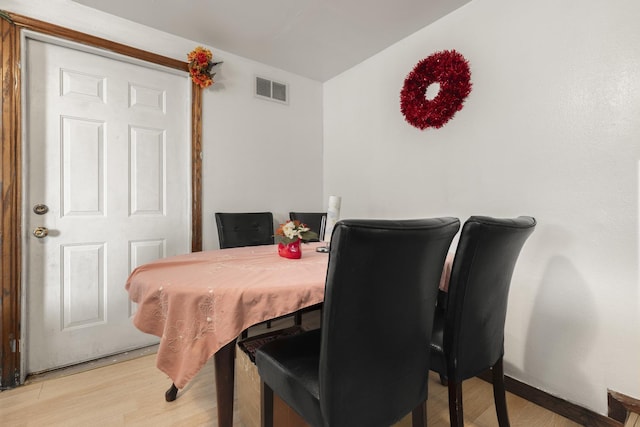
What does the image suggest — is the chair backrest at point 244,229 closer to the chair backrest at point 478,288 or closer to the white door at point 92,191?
the white door at point 92,191

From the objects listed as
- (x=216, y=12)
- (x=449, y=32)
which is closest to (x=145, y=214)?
(x=216, y=12)

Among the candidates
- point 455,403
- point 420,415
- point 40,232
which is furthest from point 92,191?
point 455,403

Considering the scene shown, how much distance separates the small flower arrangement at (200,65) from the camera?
2.33 meters

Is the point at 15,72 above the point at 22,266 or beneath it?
above

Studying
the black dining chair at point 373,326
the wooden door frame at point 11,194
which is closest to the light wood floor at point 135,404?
the wooden door frame at point 11,194

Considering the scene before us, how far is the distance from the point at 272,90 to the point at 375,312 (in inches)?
105

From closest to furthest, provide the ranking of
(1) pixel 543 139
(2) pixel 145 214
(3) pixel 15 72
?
(1) pixel 543 139
(3) pixel 15 72
(2) pixel 145 214

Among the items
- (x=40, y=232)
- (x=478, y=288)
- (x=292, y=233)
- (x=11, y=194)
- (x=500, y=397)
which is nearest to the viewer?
(x=478, y=288)

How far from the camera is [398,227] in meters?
0.71

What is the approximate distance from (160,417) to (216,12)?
2.52 meters

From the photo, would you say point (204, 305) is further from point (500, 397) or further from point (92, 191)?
point (92, 191)

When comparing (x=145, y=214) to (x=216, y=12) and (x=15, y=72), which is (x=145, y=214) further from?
(x=216, y=12)

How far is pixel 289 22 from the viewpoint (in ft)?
7.27

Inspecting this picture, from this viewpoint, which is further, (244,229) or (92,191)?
(244,229)
